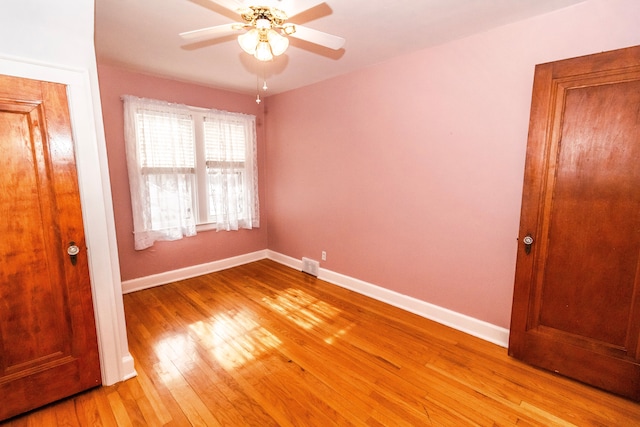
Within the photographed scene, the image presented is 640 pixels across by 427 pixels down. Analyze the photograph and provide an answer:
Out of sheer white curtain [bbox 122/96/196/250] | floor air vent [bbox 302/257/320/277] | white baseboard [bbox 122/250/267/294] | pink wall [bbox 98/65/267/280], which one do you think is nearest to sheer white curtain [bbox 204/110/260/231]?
pink wall [bbox 98/65/267/280]

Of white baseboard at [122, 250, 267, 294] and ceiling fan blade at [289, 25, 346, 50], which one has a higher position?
ceiling fan blade at [289, 25, 346, 50]

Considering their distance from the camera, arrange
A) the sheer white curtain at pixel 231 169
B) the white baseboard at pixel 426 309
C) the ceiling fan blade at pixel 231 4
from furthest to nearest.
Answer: the sheer white curtain at pixel 231 169 → the white baseboard at pixel 426 309 → the ceiling fan blade at pixel 231 4

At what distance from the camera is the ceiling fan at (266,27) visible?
4.55ft

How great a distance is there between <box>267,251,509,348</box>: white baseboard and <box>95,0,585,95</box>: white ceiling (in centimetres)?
→ 236

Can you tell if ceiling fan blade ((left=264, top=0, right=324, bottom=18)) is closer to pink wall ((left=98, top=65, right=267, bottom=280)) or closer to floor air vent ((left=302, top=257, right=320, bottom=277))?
pink wall ((left=98, top=65, right=267, bottom=280))

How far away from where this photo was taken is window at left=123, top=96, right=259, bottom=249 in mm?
3285

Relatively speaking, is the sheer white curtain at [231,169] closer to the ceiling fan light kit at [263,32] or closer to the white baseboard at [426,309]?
the white baseboard at [426,309]

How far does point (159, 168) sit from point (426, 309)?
10.9ft

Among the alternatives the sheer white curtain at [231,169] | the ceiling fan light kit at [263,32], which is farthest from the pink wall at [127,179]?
the ceiling fan light kit at [263,32]

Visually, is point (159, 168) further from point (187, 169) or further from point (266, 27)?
point (266, 27)

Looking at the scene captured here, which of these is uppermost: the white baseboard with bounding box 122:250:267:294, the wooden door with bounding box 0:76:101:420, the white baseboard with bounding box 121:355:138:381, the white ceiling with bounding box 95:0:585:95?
the white ceiling with bounding box 95:0:585:95

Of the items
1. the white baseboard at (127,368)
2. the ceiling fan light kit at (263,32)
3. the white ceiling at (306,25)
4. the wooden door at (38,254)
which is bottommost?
the white baseboard at (127,368)

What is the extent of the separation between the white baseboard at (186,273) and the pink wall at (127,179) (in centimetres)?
6

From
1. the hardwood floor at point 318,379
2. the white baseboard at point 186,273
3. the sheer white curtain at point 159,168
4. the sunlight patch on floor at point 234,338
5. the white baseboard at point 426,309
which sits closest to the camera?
the hardwood floor at point 318,379
